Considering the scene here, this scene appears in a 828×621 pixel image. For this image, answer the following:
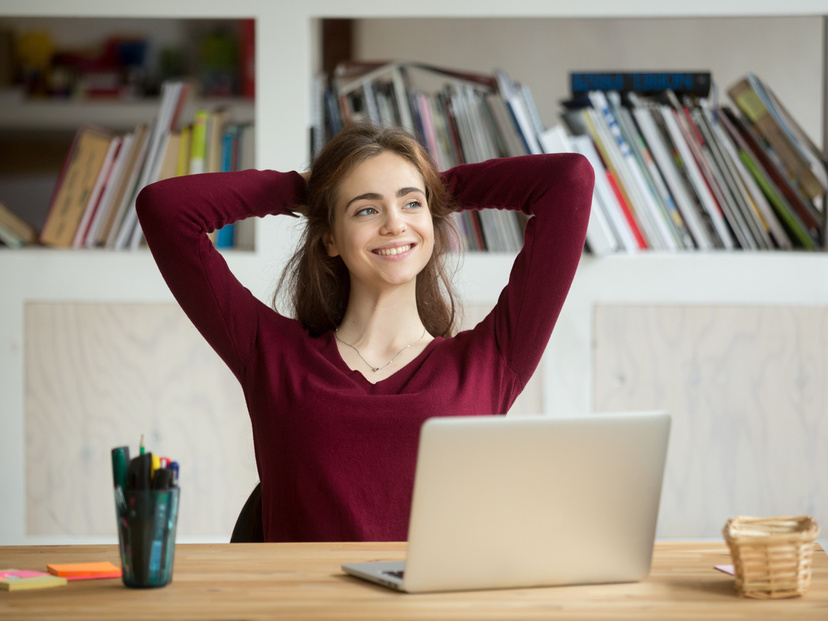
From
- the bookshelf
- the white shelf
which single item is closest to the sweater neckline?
the bookshelf

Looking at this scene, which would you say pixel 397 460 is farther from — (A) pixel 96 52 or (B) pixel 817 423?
(A) pixel 96 52

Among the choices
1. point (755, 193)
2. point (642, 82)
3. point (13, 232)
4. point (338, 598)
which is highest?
point (642, 82)

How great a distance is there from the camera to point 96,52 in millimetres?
3061

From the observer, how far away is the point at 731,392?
2377 mm

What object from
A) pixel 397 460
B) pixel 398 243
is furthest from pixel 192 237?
pixel 397 460

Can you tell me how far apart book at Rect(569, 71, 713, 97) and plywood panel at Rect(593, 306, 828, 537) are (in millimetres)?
590

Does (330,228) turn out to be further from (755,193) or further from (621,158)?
(755,193)

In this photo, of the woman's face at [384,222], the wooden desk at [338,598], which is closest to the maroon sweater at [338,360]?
the woman's face at [384,222]

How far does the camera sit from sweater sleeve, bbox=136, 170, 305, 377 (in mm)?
1612

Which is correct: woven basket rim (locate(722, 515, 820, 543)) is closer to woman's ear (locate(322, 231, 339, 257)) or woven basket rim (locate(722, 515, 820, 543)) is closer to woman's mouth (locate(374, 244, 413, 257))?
woman's mouth (locate(374, 244, 413, 257))

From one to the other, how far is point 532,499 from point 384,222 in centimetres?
75

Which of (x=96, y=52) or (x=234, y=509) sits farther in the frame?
(x=96, y=52)

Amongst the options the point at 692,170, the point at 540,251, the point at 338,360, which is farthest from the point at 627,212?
the point at 338,360

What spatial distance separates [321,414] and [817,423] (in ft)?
4.68
